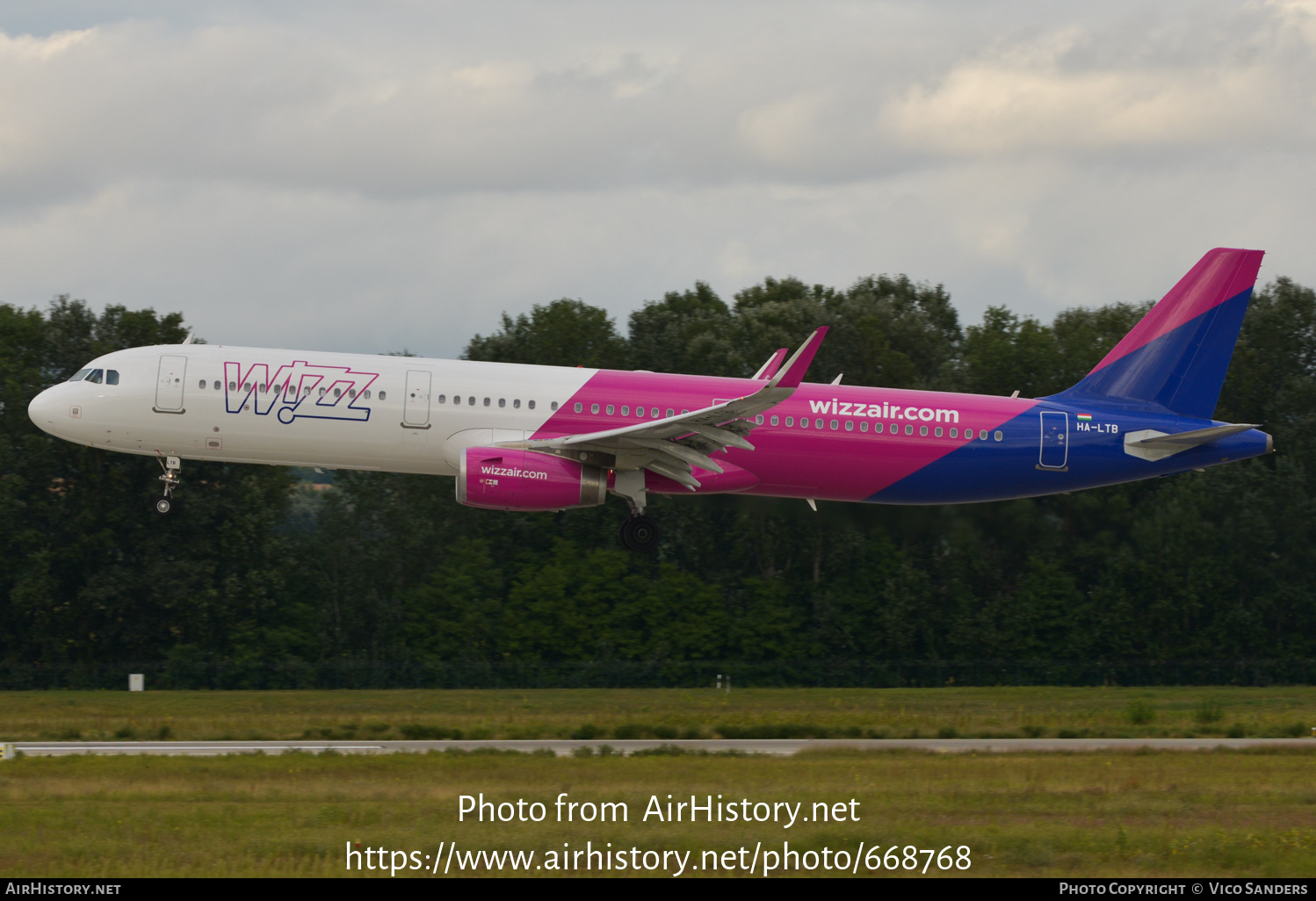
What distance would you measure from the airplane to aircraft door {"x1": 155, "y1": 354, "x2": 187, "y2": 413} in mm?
44

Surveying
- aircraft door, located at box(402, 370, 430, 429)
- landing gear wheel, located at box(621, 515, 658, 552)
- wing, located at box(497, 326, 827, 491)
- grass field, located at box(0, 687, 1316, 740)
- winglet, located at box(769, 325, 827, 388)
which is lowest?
grass field, located at box(0, 687, 1316, 740)

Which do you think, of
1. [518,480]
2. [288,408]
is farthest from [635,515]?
[288,408]

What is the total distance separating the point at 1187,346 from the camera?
36562mm

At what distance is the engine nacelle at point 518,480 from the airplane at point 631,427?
41mm

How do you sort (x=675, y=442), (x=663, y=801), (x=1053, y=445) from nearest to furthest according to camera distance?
1. (x=663, y=801)
2. (x=675, y=442)
3. (x=1053, y=445)

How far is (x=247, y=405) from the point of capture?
3250 cm

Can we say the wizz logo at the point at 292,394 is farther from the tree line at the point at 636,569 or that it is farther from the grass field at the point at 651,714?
the tree line at the point at 636,569

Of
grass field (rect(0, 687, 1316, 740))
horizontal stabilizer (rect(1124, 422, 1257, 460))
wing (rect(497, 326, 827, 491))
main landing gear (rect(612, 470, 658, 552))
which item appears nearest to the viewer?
grass field (rect(0, 687, 1316, 740))

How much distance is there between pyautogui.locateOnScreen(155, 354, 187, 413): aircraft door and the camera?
32500 millimetres

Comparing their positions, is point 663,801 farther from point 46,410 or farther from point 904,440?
point 46,410

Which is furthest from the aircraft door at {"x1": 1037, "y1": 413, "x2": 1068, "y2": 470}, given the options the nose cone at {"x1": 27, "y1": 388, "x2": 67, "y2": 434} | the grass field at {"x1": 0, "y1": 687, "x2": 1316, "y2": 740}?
the nose cone at {"x1": 27, "y1": 388, "x2": 67, "y2": 434}

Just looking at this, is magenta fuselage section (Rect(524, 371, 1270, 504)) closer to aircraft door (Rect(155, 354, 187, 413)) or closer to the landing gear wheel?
the landing gear wheel

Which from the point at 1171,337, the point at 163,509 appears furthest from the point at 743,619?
the point at 163,509

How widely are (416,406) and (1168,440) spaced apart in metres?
18.2
